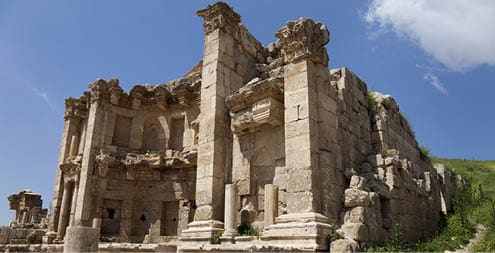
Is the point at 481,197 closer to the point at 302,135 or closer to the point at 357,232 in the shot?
the point at 357,232

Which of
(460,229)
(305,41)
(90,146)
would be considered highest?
(305,41)

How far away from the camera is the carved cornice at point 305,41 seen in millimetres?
10141

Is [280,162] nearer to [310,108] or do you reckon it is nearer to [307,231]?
[310,108]

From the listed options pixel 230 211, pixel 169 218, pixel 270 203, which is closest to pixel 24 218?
pixel 169 218

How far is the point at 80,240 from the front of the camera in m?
9.90

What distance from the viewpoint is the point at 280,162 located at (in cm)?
1066

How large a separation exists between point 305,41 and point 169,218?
9.89m

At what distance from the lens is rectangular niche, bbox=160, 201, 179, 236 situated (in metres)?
16.2

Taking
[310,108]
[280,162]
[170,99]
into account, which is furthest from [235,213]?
[170,99]

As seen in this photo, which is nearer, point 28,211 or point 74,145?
point 74,145

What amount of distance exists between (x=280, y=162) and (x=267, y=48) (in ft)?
18.8

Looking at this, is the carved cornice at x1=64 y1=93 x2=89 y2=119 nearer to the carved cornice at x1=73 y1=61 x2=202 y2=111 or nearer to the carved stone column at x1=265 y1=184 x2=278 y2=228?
the carved cornice at x1=73 y1=61 x2=202 y2=111

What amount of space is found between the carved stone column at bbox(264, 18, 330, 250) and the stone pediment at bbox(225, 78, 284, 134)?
0.44m

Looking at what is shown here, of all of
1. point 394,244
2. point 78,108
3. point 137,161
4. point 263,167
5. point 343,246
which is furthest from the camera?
point 78,108
